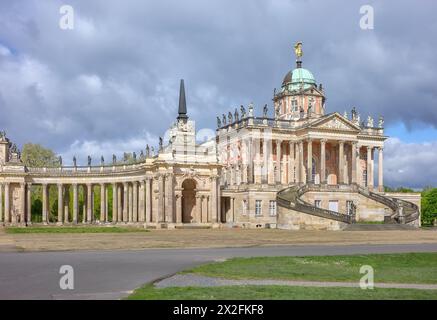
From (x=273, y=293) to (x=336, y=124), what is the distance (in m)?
74.7

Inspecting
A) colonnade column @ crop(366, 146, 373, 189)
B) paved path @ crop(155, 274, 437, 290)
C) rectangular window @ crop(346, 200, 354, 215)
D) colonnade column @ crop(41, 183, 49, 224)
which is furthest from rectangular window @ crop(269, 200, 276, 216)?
paved path @ crop(155, 274, 437, 290)

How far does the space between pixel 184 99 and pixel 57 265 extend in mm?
66596

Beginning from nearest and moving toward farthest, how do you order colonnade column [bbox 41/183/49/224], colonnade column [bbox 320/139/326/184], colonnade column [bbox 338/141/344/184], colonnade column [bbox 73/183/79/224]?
colonnade column [bbox 320/139/326/184] < colonnade column [bbox 338/141/344/184] < colonnade column [bbox 73/183/79/224] < colonnade column [bbox 41/183/49/224]

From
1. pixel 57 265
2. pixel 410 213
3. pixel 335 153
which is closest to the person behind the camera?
pixel 57 265

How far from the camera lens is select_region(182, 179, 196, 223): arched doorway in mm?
83938

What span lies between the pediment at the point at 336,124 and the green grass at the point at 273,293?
7133 centimetres

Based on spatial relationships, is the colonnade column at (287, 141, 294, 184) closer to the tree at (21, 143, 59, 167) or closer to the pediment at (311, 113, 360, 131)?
the pediment at (311, 113, 360, 131)

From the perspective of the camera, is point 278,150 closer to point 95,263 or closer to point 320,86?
point 320,86

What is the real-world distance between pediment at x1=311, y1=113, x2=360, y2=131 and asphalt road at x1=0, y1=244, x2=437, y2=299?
2321 inches

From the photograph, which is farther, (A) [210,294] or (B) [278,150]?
(B) [278,150]

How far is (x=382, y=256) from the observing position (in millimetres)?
29125

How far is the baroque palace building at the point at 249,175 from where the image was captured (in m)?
79.6

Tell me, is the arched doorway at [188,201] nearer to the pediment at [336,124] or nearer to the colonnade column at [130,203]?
the colonnade column at [130,203]
